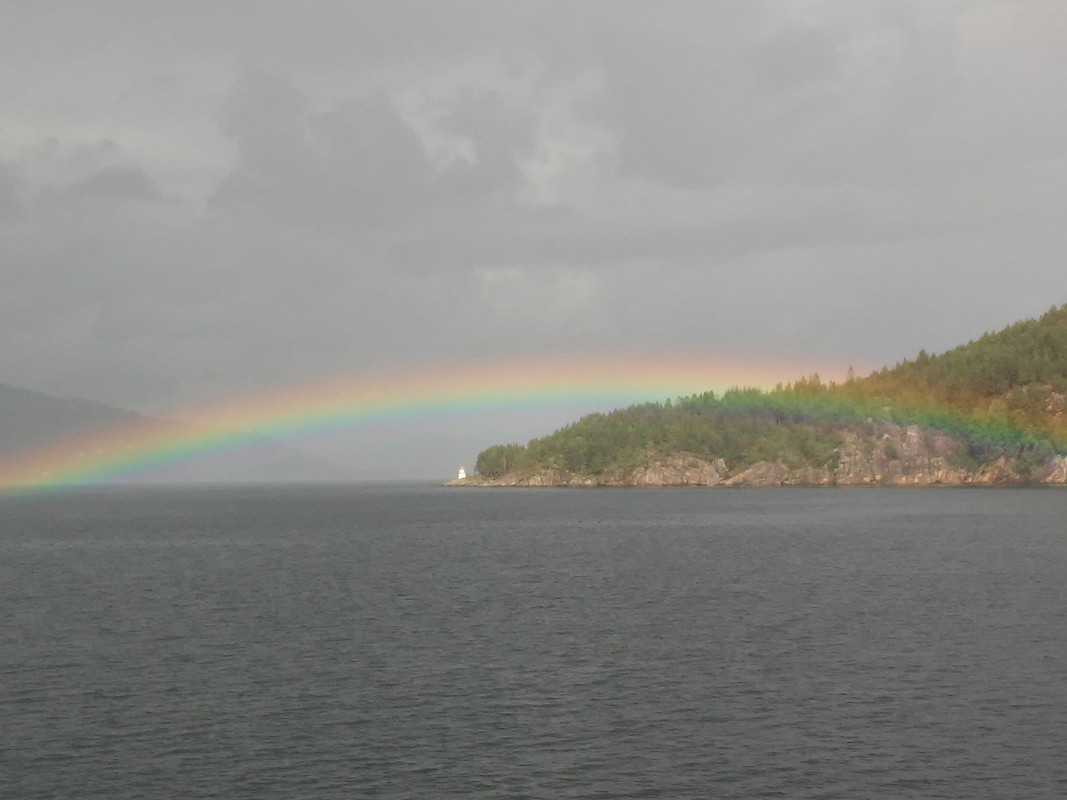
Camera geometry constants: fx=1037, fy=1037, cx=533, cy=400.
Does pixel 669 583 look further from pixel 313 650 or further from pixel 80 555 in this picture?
pixel 80 555

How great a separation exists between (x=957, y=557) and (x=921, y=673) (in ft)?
230

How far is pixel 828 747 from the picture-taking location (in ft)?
136

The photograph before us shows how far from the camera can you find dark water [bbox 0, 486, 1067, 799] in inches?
1510

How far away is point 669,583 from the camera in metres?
96.7

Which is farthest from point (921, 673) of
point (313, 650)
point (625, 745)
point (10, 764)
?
point (10, 764)

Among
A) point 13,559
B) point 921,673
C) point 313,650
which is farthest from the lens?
point 13,559

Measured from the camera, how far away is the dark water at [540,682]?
126 ft

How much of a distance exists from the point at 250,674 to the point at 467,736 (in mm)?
17595

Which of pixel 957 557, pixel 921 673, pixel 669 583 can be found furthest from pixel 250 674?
pixel 957 557

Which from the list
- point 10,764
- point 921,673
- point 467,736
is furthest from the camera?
point 921,673

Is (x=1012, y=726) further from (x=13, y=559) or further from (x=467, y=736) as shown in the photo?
(x=13, y=559)

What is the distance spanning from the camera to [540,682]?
174 feet

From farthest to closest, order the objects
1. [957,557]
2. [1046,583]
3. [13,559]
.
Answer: [13,559], [957,557], [1046,583]

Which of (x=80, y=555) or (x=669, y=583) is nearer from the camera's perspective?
(x=669, y=583)
